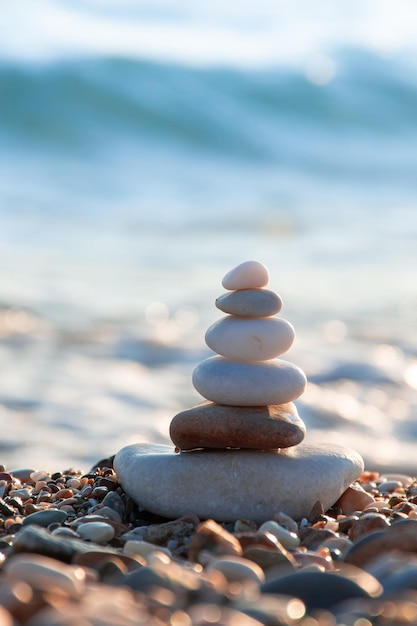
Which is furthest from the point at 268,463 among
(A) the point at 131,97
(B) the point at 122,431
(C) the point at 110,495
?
(A) the point at 131,97

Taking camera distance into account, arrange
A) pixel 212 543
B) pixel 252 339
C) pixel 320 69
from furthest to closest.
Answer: pixel 320 69 < pixel 252 339 < pixel 212 543

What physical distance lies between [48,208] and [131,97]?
18.1 ft

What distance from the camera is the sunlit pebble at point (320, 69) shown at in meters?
21.2

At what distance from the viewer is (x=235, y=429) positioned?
3.58 m

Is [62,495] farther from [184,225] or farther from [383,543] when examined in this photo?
[184,225]

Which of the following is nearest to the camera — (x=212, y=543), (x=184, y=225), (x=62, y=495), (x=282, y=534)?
(x=212, y=543)

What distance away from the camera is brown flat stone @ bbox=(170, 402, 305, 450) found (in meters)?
3.57

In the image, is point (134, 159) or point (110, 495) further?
point (134, 159)

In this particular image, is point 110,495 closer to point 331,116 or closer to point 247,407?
point 247,407

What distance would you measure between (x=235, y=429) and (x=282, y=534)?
54 cm

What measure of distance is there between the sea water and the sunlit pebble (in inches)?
2.3

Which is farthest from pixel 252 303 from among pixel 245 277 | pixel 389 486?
pixel 389 486

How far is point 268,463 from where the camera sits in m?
3.59

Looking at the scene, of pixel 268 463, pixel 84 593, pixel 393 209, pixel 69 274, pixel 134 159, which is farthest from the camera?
pixel 134 159
